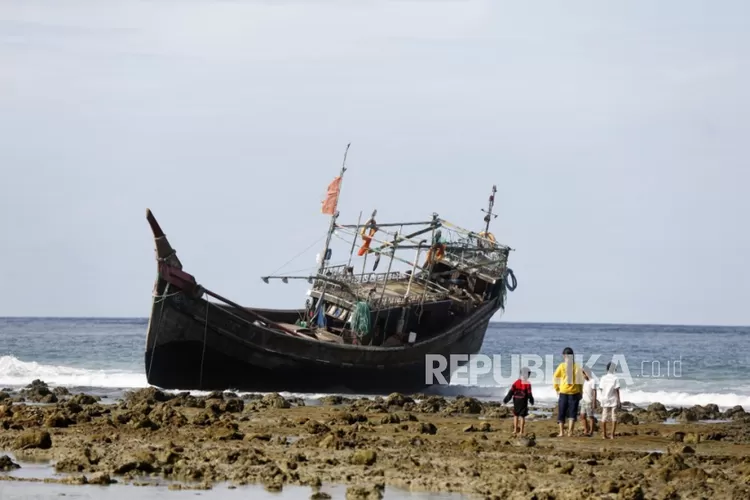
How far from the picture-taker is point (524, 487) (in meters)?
16.1

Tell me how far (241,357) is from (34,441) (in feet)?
43.3

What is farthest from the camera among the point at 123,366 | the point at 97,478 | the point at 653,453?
the point at 123,366

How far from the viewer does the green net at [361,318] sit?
111ft

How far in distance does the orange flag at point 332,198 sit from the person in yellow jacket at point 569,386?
16220 millimetres

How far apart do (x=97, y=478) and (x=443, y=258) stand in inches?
915

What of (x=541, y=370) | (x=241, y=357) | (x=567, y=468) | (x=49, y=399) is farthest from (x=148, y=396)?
(x=541, y=370)

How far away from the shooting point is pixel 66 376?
47000mm

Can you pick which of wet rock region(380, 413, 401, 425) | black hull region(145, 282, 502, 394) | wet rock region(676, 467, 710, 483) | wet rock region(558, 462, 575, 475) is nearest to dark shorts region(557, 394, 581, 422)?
wet rock region(380, 413, 401, 425)

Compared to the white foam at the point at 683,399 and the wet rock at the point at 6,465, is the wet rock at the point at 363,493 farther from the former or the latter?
the white foam at the point at 683,399

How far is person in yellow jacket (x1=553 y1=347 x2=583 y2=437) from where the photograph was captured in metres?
21.2

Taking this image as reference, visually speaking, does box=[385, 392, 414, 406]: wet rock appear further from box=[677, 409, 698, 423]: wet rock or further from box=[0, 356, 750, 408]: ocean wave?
box=[677, 409, 698, 423]: wet rock

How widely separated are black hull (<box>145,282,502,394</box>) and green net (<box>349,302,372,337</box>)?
0.54m

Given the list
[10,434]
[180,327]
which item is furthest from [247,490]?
[180,327]

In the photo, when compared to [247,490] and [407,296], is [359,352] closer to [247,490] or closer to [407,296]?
[407,296]
